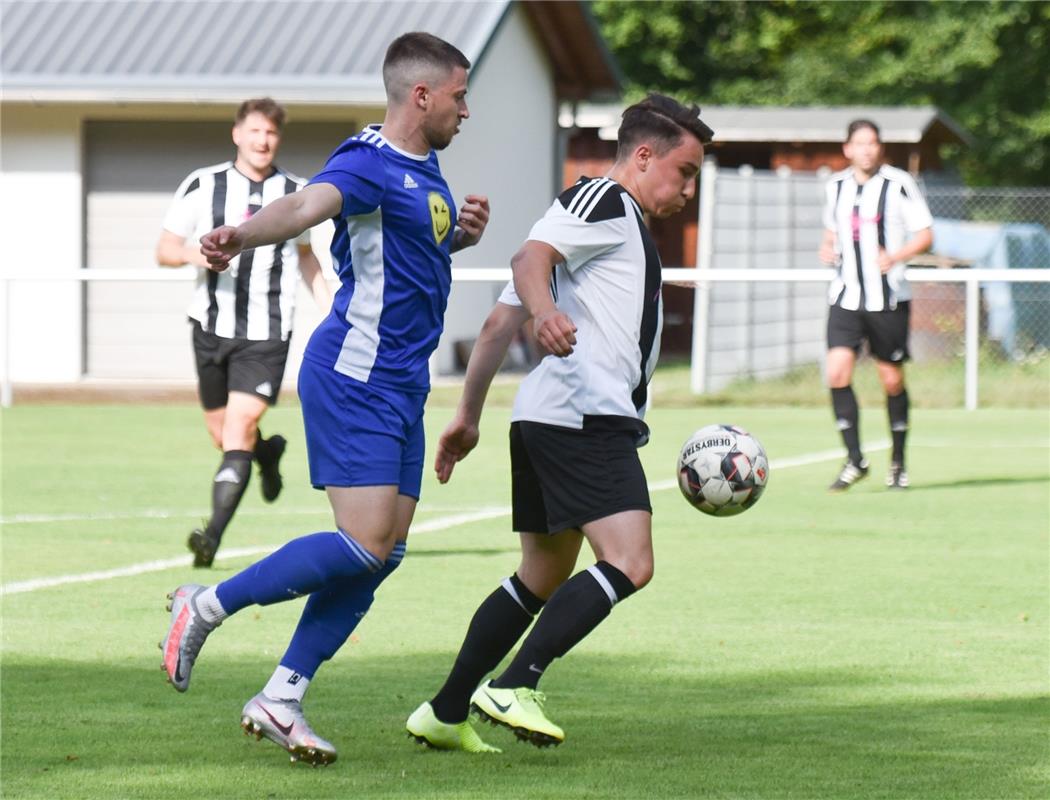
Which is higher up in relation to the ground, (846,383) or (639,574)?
(846,383)

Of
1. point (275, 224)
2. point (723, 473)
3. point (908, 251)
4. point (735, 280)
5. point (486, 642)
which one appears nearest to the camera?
point (275, 224)

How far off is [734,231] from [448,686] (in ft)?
57.0

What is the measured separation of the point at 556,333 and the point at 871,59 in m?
36.2

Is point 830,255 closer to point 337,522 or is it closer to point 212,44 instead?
point 337,522

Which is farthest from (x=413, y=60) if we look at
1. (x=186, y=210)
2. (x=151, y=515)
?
(x=151, y=515)

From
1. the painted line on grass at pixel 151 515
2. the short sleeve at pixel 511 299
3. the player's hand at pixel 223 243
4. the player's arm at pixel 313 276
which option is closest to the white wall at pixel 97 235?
the painted line on grass at pixel 151 515

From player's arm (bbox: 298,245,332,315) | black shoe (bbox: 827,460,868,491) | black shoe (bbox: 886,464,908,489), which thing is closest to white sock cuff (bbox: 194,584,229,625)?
player's arm (bbox: 298,245,332,315)

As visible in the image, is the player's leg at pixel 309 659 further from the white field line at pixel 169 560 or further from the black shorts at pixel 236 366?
the black shorts at pixel 236 366

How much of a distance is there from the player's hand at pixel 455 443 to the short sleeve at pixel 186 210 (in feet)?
13.1

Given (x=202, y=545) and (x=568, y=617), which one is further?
(x=202, y=545)

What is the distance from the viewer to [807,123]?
2883 centimetres

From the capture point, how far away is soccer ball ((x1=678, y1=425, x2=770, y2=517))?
605 centimetres

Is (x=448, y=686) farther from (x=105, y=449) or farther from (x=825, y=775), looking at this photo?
(x=105, y=449)

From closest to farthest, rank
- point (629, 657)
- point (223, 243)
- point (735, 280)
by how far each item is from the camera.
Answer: point (223, 243) → point (629, 657) → point (735, 280)
